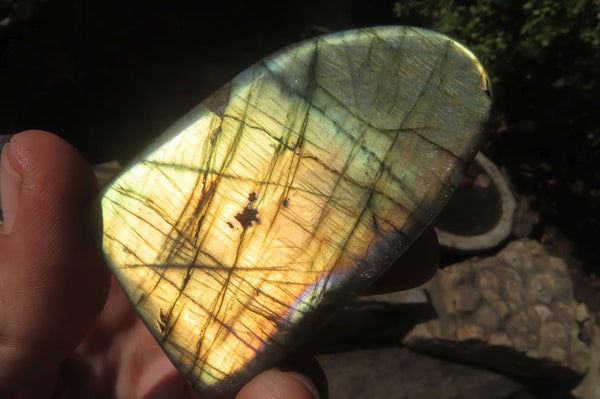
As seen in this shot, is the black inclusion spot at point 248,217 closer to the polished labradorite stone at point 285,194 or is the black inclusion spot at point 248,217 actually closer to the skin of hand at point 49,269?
the polished labradorite stone at point 285,194

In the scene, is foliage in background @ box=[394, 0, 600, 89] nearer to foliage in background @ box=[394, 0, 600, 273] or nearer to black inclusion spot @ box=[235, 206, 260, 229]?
foliage in background @ box=[394, 0, 600, 273]

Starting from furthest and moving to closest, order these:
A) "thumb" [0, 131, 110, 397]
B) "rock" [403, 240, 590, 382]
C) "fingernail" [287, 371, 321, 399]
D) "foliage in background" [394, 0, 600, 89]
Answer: "rock" [403, 240, 590, 382], "foliage in background" [394, 0, 600, 89], "fingernail" [287, 371, 321, 399], "thumb" [0, 131, 110, 397]

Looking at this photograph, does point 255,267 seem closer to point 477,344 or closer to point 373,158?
point 373,158

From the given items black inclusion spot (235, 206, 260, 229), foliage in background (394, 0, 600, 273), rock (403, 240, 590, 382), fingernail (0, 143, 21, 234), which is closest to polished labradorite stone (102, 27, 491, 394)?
black inclusion spot (235, 206, 260, 229)

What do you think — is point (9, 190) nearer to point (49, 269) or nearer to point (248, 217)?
point (49, 269)

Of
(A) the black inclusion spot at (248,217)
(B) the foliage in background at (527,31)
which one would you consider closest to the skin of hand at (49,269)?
(A) the black inclusion spot at (248,217)
